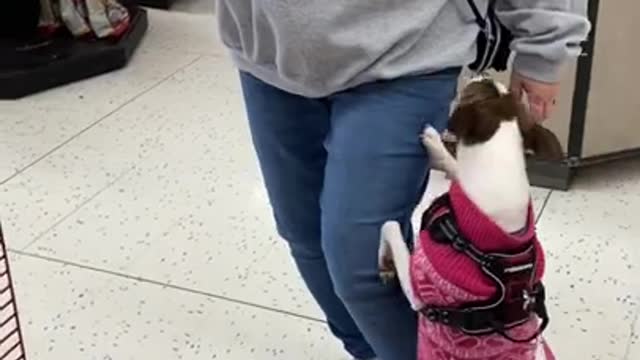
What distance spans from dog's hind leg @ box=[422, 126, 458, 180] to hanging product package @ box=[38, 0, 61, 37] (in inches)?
87.7

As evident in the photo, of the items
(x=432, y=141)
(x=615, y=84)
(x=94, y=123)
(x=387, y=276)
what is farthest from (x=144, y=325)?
(x=615, y=84)

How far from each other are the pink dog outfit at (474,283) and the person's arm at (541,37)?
17 centimetres

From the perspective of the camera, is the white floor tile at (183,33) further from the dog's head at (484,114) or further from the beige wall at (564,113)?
the dog's head at (484,114)

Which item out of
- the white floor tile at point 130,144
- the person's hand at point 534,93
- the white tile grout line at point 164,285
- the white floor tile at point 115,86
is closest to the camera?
the person's hand at point 534,93

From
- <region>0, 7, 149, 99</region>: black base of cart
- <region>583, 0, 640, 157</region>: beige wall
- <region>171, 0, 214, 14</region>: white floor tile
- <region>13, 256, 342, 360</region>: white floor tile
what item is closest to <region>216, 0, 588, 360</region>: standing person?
<region>13, 256, 342, 360</region>: white floor tile

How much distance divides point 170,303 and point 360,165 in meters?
0.87

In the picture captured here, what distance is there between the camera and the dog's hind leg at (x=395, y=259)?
127 cm

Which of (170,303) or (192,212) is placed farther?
(192,212)

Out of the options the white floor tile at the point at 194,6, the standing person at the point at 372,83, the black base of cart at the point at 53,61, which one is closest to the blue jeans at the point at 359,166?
the standing person at the point at 372,83

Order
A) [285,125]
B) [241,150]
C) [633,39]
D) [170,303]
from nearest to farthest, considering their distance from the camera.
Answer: [285,125] → [170,303] → [633,39] → [241,150]

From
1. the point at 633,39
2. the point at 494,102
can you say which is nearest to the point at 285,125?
the point at 494,102

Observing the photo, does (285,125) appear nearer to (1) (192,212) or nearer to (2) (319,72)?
(2) (319,72)

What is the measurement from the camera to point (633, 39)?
2225 millimetres

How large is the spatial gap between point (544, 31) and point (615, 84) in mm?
1108
